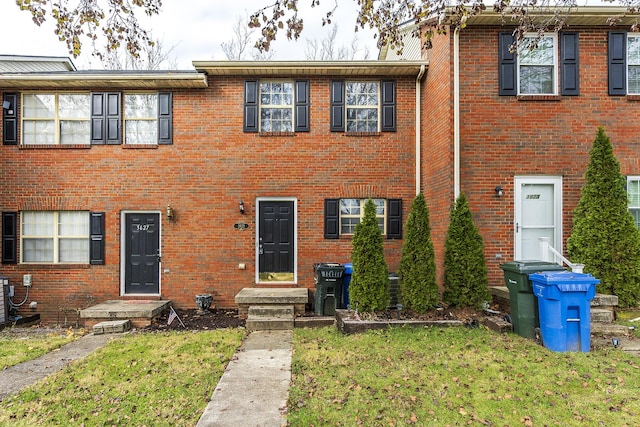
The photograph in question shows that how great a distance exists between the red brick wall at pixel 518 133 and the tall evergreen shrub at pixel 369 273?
222 cm

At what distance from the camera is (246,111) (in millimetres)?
8375

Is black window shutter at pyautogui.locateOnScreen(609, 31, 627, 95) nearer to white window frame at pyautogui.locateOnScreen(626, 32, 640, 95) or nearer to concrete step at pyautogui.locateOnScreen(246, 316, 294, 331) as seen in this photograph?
white window frame at pyautogui.locateOnScreen(626, 32, 640, 95)

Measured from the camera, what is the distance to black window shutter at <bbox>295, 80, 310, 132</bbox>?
8.38 metres

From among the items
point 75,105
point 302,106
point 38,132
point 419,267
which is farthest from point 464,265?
point 38,132

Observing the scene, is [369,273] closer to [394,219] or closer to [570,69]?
[394,219]

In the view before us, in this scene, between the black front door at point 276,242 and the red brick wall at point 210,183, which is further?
the black front door at point 276,242

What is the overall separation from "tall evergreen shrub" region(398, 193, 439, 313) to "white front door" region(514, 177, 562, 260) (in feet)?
7.06

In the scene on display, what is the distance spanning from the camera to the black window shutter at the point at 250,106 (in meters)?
8.36

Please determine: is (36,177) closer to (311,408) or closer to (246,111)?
(246,111)

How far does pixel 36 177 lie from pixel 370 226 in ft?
24.7

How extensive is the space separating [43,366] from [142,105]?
5709 millimetres

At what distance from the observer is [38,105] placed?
27.6ft

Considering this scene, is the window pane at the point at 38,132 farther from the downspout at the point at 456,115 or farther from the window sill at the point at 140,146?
the downspout at the point at 456,115

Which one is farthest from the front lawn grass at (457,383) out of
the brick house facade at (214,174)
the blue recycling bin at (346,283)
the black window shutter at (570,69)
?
the black window shutter at (570,69)
